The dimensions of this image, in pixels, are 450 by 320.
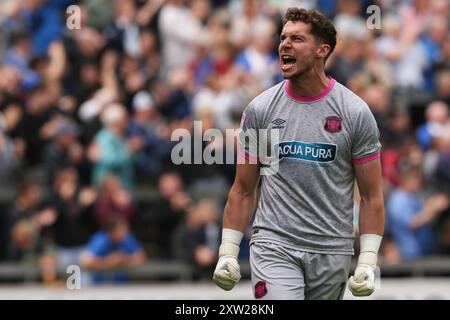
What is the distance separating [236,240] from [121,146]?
311 inches

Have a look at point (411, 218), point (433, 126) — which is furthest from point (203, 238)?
point (433, 126)

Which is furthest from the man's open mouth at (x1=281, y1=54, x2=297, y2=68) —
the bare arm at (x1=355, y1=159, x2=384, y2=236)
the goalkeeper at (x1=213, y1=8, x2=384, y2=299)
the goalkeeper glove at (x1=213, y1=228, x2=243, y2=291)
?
the goalkeeper glove at (x1=213, y1=228, x2=243, y2=291)

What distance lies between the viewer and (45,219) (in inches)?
605

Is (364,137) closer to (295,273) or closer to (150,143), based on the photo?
(295,273)

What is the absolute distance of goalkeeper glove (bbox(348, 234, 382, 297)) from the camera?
805 centimetres

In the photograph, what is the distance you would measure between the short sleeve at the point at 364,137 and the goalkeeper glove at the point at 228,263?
0.96 metres

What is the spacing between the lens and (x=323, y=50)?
27.3 feet

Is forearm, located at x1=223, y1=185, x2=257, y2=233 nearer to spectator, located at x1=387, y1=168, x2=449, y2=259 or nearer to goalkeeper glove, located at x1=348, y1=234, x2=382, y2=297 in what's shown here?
goalkeeper glove, located at x1=348, y1=234, x2=382, y2=297

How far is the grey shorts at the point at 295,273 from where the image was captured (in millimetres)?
7996

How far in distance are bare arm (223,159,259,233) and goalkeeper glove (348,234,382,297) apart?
77 centimetres

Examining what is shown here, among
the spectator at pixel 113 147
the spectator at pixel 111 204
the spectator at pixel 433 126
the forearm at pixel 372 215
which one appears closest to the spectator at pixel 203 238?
the spectator at pixel 111 204

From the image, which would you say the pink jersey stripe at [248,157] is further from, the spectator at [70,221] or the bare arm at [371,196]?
the spectator at [70,221]

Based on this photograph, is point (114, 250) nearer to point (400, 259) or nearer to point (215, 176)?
point (215, 176)

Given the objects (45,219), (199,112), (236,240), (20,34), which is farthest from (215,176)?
(236,240)
